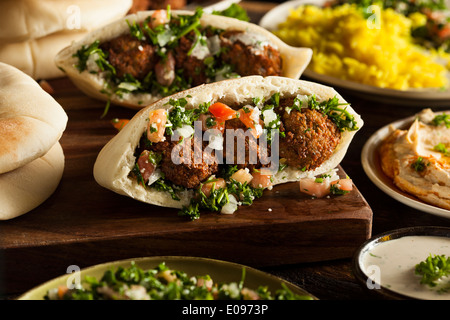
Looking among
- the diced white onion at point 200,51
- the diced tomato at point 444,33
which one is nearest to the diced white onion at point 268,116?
the diced white onion at point 200,51

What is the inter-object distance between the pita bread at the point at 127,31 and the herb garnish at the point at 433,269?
1.72 meters

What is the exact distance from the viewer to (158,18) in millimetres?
3734

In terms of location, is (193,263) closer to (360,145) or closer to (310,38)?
(360,145)

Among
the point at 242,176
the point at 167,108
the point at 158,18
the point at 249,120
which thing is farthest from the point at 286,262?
the point at 158,18

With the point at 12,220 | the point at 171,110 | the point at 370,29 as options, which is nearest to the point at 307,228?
the point at 171,110

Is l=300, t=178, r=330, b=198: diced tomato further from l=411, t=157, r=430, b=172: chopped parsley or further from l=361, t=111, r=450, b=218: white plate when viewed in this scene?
l=411, t=157, r=430, b=172: chopped parsley

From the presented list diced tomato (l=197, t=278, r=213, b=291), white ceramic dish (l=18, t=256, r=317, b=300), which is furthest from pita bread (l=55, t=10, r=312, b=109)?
diced tomato (l=197, t=278, r=213, b=291)

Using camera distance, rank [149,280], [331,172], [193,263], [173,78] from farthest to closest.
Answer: [173,78]
[331,172]
[193,263]
[149,280]

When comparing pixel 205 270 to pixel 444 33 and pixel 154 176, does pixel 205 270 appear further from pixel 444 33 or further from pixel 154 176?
pixel 444 33

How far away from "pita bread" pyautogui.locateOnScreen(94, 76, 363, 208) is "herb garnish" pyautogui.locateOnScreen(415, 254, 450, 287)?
95 cm

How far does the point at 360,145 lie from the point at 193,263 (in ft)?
6.59

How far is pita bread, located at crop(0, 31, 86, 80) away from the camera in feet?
13.6

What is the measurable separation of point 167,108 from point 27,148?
68cm

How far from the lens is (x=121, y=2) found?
4.21m
